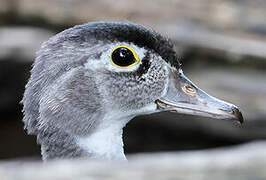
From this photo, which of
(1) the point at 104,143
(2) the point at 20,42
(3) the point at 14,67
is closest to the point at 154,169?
(1) the point at 104,143

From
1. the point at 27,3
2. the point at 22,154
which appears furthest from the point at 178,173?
the point at 27,3

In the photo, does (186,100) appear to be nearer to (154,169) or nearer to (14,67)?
(154,169)

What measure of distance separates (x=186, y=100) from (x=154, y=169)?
127 centimetres

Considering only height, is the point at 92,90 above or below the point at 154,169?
above

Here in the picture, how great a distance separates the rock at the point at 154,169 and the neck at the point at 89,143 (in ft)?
3.16

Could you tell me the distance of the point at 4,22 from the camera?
5891 millimetres

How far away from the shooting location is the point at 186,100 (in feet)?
9.23

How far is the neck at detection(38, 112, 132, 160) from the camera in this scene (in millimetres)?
2666

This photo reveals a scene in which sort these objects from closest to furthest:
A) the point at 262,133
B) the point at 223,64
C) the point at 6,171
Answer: the point at 6,171
the point at 262,133
the point at 223,64

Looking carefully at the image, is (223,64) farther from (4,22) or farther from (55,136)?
(55,136)

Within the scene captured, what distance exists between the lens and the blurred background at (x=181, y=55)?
520cm

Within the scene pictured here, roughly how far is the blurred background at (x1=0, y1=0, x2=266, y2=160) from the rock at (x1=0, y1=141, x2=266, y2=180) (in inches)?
134

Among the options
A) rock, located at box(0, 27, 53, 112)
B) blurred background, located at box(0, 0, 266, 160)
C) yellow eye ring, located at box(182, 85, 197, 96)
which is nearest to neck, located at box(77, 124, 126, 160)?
yellow eye ring, located at box(182, 85, 197, 96)

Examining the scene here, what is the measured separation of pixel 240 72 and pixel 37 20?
6.22 ft
